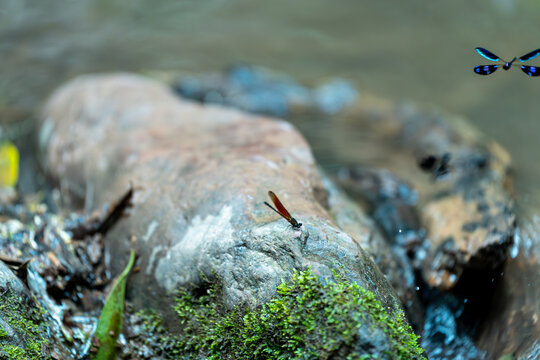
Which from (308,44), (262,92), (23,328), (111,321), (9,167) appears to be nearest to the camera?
(23,328)

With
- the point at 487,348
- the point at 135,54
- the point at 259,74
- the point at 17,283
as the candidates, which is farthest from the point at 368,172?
the point at 135,54

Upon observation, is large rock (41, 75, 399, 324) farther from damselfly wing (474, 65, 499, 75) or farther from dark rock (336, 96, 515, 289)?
damselfly wing (474, 65, 499, 75)

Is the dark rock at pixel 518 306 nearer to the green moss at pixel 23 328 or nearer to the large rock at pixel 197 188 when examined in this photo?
the large rock at pixel 197 188

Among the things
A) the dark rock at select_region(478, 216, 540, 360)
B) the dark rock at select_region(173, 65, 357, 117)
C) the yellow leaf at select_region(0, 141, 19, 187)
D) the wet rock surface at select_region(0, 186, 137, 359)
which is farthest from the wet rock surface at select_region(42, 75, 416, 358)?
the dark rock at select_region(173, 65, 357, 117)

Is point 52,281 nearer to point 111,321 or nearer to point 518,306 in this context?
point 111,321

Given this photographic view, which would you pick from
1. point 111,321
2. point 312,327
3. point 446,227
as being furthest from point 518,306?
point 111,321

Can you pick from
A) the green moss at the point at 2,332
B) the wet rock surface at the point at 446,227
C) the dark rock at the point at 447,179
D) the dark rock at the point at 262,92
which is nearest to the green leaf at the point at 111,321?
the green moss at the point at 2,332
